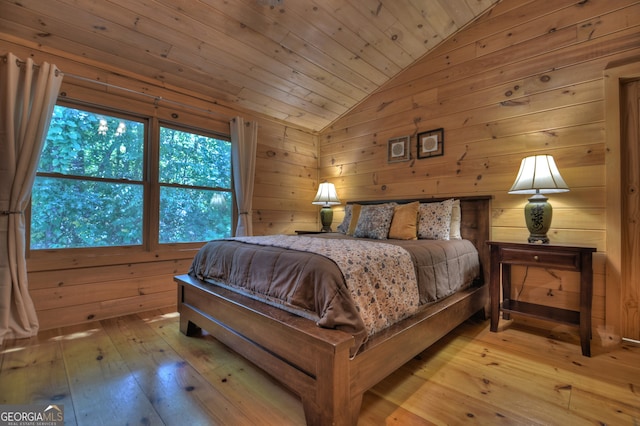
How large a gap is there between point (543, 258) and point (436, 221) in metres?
0.79

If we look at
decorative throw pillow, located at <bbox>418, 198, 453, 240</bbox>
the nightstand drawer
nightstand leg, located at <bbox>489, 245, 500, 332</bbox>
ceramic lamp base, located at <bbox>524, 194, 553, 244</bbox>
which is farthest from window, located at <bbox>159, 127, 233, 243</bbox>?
ceramic lamp base, located at <bbox>524, 194, 553, 244</bbox>

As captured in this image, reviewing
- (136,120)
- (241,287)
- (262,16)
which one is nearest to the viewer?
(241,287)

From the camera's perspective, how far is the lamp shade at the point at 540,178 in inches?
80.7

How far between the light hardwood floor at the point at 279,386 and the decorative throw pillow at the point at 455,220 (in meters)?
0.87

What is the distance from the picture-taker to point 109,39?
230 cm

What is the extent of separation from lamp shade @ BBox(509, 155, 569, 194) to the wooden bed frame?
909 millimetres

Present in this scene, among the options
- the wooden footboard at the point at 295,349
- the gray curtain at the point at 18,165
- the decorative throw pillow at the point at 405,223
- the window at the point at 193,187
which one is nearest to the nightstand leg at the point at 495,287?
the decorative throw pillow at the point at 405,223

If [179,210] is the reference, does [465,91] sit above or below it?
above

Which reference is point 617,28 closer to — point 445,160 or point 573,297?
point 445,160

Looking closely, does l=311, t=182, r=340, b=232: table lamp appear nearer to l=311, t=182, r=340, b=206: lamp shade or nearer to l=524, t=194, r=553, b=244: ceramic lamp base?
l=311, t=182, r=340, b=206: lamp shade

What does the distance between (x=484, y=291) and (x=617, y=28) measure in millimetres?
2154

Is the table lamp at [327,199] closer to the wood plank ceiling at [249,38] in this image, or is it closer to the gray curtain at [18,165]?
the wood plank ceiling at [249,38]

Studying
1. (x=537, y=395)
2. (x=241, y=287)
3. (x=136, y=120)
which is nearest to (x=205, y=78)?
(x=136, y=120)

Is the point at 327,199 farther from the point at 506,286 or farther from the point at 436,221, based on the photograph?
the point at 506,286
